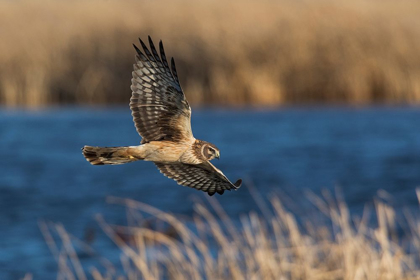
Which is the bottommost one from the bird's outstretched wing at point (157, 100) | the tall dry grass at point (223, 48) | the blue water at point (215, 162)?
the blue water at point (215, 162)

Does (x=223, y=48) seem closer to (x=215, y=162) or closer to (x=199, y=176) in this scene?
(x=215, y=162)

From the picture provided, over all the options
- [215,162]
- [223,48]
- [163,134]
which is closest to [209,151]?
[163,134]

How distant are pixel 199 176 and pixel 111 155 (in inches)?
23.0

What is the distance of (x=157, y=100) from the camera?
3.66 metres

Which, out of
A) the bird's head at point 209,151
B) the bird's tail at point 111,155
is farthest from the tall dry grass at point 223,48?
the bird's head at point 209,151

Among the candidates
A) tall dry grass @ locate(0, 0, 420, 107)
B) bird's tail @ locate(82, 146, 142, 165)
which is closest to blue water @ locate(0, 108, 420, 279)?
tall dry grass @ locate(0, 0, 420, 107)

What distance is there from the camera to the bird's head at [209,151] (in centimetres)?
329

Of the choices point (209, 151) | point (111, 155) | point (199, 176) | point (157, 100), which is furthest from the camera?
point (199, 176)

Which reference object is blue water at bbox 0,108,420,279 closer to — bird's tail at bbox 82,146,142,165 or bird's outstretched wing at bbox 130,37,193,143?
bird's outstretched wing at bbox 130,37,193,143

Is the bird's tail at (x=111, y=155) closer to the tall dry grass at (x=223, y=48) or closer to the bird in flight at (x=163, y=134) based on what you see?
the bird in flight at (x=163, y=134)

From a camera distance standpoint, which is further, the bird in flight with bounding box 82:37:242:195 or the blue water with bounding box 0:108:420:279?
the blue water with bounding box 0:108:420:279

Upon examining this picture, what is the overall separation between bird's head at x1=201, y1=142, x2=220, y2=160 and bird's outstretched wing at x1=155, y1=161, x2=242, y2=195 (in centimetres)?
44

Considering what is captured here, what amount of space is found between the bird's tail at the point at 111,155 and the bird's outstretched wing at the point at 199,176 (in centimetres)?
32

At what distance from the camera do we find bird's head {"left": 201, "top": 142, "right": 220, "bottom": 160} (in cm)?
329
